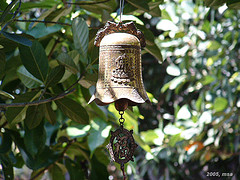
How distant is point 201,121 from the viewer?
7.84 ft

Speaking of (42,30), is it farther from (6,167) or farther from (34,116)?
(6,167)

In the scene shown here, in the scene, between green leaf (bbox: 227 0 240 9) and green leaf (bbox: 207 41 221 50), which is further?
green leaf (bbox: 207 41 221 50)

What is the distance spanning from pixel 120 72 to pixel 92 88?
28 centimetres

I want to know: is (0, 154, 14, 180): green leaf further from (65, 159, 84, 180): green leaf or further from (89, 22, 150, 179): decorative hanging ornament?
(89, 22, 150, 179): decorative hanging ornament

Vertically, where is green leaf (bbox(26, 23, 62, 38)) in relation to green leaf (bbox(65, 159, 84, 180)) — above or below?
above

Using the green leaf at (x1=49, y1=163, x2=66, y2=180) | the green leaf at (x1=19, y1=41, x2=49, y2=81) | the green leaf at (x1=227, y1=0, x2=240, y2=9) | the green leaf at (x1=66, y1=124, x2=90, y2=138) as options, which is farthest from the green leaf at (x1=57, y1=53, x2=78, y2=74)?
the green leaf at (x1=49, y1=163, x2=66, y2=180)

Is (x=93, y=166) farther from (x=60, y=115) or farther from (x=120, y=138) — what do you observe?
(x=120, y=138)

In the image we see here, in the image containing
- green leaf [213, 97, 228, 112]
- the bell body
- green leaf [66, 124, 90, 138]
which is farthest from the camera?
green leaf [213, 97, 228, 112]

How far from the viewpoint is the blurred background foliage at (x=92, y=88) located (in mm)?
1202

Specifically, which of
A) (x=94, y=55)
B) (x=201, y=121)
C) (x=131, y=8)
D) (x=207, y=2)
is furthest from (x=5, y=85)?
(x=201, y=121)

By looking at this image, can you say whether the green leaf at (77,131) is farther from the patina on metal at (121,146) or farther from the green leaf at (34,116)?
the patina on metal at (121,146)

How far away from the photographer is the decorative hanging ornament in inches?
38.6

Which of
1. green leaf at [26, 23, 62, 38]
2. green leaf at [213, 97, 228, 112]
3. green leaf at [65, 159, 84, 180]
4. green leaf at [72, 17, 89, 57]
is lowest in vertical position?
green leaf at [213, 97, 228, 112]

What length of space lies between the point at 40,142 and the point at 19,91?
38 centimetres
